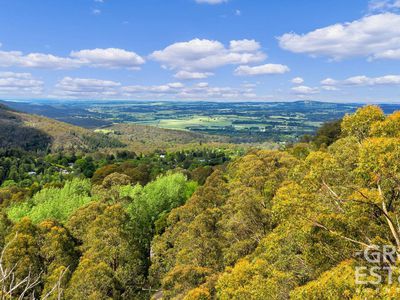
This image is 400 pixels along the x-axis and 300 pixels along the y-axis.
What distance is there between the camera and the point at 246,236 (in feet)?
98.7

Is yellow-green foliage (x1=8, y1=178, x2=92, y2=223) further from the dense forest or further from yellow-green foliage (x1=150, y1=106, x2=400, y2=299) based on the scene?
yellow-green foliage (x1=150, y1=106, x2=400, y2=299)

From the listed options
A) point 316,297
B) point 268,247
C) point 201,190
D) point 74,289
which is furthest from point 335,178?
point 201,190

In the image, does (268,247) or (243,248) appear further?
(243,248)

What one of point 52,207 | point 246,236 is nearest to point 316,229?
point 246,236

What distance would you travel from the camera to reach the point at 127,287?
32281 mm

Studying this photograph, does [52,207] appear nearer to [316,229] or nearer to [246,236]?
[246,236]

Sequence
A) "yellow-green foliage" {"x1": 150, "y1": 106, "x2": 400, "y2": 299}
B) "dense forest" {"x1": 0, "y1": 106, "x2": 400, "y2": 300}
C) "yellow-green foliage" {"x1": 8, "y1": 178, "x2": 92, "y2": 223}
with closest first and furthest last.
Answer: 1. "yellow-green foliage" {"x1": 150, "y1": 106, "x2": 400, "y2": 299}
2. "dense forest" {"x1": 0, "y1": 106, "x2": 400, "y2": 300}
3. "yellow-green foliage" {"x1": 8, "y1": 178, "x2": 92, "y2": 223}

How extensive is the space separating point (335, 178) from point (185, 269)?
13.3 m

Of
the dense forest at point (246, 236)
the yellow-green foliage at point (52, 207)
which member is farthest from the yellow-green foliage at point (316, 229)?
the yellow-green foliage at point (52, 207)

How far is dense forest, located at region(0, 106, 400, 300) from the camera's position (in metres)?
15.1

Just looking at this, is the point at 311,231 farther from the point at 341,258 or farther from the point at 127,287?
the point at 127,287

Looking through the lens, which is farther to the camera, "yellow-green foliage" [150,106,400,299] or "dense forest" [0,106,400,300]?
"dense forest" [0,106,400,300]

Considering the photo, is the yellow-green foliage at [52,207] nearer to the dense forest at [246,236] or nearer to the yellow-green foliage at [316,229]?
the dense forest at [246,236]

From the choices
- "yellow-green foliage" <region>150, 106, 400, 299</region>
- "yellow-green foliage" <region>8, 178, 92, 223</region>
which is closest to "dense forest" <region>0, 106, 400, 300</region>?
"yellow-green foliage" <region>150, 106, 400, 299</region>
